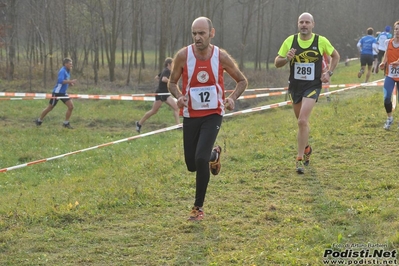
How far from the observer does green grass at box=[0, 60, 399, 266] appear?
4.73m

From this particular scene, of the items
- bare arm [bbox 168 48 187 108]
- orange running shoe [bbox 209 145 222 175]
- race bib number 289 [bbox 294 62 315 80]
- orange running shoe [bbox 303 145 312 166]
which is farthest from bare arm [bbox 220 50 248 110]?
orange running shoe [bbox 303 145 312 166]

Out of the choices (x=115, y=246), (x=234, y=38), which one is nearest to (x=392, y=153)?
(x=115, y=246)

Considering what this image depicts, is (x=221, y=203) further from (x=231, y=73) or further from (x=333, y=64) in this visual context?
(x=333, y=64)

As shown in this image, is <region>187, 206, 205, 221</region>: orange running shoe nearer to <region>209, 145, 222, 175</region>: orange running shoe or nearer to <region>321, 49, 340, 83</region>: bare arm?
<region>209, 145, 222, 175</region>: orange running shoe

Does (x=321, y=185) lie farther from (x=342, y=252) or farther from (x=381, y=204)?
(x=342, y=252)

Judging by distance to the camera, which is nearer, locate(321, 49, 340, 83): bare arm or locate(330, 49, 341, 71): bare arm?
locate(321, 49, 340, 83): bare arm

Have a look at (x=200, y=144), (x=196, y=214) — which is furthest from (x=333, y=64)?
(x=196, y=214)

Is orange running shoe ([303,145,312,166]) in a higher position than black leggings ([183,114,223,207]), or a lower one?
lower

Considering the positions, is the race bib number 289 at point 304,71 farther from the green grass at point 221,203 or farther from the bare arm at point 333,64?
the green grass at point 221,203

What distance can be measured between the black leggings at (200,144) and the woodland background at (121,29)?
2047 cm

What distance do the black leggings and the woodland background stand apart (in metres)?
20.5

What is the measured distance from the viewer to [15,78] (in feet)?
95.8

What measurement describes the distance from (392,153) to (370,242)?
4038 mm

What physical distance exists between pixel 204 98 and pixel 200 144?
0.49m
